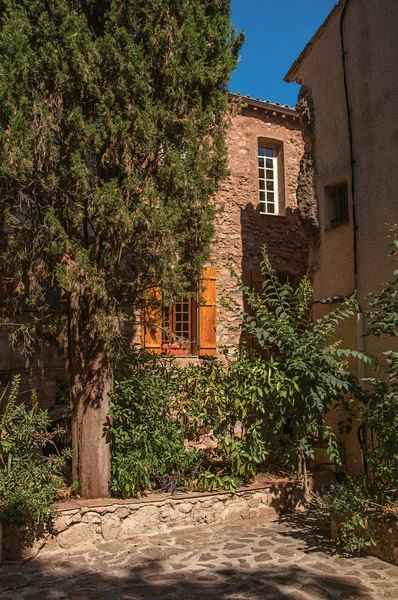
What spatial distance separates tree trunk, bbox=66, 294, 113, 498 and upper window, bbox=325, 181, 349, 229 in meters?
4.21

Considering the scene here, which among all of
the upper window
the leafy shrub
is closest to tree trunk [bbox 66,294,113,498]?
the leafy shrub

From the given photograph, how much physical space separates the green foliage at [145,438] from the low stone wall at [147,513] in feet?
0.94

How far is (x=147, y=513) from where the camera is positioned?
6.38m

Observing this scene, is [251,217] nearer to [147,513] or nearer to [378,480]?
Result: [147,513]

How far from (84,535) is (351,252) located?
516 centimetres

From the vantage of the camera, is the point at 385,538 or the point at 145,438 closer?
the point at 385,538

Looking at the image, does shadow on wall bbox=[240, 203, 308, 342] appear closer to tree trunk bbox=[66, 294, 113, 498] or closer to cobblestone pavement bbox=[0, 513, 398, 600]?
tree trunk bbox=[66, 294, 113, 498]

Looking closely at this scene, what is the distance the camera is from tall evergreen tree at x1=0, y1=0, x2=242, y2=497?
245 inches

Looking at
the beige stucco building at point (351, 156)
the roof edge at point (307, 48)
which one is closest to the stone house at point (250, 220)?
the roof edge at point (307, 48)

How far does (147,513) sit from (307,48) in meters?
7.81

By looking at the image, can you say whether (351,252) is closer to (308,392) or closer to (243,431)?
(308,392)

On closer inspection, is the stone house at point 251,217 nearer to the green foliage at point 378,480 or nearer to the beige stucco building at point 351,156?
the beige stucco building at point 351,156

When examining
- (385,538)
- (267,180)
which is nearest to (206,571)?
(385,538)

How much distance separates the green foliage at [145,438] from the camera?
6531 millimetres
